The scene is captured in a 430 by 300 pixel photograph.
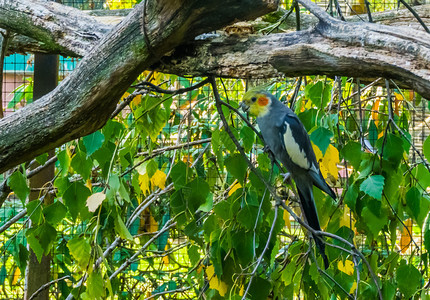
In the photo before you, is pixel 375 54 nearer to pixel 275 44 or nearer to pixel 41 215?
pixel 275 44

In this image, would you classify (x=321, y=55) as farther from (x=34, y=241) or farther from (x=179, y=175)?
(x=34, y=241)

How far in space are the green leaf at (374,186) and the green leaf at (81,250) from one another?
50 centimetres

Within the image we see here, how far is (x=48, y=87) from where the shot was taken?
165cm

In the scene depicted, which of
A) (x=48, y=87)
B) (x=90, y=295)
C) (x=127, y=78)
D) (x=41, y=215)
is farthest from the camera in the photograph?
(x=48, y=87)

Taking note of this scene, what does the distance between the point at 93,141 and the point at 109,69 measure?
21 centimetres

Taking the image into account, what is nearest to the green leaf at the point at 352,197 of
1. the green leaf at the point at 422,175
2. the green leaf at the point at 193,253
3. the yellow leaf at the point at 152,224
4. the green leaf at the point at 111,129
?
the green leaf at the point at 422,175

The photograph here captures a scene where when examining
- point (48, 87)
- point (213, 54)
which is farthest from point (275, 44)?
point (48, 87)

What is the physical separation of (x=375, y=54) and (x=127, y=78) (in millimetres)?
374

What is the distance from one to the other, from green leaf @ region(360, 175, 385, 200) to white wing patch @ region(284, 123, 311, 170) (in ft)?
0.91

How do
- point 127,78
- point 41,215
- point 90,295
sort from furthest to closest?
point 41,215 → point 90,295 → point 127,78

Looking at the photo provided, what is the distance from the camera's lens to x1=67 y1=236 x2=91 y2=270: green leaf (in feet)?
3.38

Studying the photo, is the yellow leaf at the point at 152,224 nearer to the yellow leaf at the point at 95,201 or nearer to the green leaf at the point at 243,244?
the green leaf at the point at 243,244

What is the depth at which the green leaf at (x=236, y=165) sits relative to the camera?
112 centimetres

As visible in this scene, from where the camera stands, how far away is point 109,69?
0.86 metres
